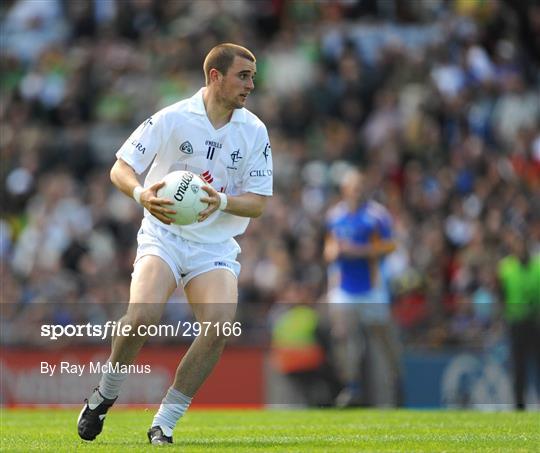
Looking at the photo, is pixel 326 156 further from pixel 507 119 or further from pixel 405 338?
pixel 405 338

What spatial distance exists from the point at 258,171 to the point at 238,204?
0.43 meters

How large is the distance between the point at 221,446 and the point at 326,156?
42.0 feet

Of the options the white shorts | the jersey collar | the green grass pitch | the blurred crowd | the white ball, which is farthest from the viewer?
the blurred crowd

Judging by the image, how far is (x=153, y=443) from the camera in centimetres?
926

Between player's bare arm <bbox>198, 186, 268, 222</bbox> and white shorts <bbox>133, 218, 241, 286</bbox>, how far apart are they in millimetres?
359

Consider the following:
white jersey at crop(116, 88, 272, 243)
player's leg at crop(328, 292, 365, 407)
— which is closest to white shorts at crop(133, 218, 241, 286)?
white jersey at crop(116, 88, 272, 243)

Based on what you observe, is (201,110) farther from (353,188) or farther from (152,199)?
(353,188)

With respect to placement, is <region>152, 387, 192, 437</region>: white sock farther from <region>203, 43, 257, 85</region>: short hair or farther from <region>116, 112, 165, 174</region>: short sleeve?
<region>203, 43, 257, 85</region>: short hair

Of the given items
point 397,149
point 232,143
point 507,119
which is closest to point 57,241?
point 397,149

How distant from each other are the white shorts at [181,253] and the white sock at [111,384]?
2.60ft

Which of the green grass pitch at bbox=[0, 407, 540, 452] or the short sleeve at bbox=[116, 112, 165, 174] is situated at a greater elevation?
the short sleeve at bbox=[116, 112, 165, 174]

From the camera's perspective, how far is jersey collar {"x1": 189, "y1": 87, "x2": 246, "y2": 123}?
9.86m

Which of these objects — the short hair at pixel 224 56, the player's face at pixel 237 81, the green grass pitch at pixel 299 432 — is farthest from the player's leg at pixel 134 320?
the short hair at pixel 224 56

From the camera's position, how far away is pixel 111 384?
9.41 meters
